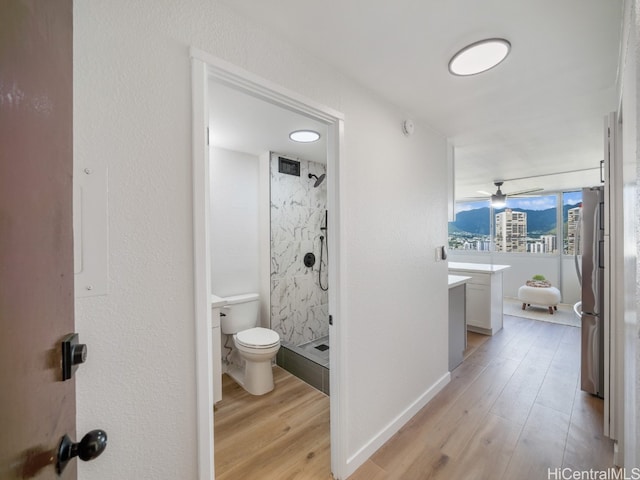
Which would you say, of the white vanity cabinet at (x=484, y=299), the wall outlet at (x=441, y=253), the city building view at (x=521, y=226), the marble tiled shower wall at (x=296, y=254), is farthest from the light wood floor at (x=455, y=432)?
the city building view at (x=521, y=226)

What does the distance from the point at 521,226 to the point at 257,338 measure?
21.0 feet

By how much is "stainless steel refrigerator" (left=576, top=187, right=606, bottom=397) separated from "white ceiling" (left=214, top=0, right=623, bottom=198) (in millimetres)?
760

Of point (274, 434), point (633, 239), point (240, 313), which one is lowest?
point (274, 434)

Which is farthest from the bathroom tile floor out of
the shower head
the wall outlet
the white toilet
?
the shower head

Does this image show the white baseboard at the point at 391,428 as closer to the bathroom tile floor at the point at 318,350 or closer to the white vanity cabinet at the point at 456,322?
the white vanity cabinet at the point at 456,322

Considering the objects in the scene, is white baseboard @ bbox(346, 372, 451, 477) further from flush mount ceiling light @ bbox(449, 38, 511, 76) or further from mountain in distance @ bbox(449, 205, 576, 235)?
mountain in distance @ bbox(449, 205, 576, 235)

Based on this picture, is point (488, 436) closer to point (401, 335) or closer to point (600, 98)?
point (401, 335)

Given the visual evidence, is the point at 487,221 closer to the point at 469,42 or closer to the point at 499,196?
the point at 499,196

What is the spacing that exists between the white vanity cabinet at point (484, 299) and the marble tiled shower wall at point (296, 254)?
2113 mm

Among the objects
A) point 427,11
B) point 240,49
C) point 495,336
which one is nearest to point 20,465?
point 240,49

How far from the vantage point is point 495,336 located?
12.1 ft

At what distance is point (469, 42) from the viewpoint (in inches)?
50.8

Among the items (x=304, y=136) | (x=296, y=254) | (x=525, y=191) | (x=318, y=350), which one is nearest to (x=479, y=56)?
(x=304, y=136)

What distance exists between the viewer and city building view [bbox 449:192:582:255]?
5453 mm
